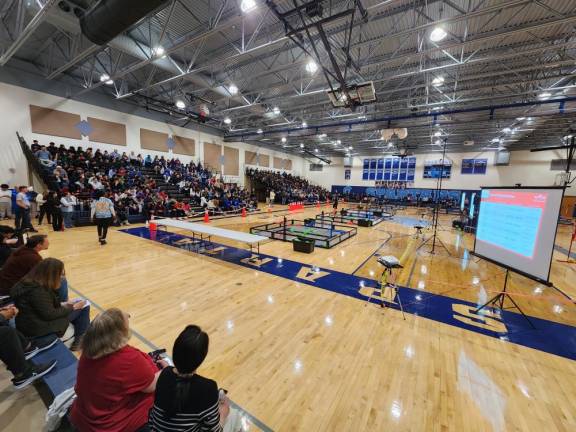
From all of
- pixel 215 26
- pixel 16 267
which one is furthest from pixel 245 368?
Result: pixel 215 26

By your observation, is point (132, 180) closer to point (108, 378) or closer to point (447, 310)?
point (108, 378)

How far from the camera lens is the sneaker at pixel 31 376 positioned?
1.83 metres

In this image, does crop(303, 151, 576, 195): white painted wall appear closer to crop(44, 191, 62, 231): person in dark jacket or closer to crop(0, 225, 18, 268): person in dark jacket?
crop(44, 191, 62, 231): person in dark jacket

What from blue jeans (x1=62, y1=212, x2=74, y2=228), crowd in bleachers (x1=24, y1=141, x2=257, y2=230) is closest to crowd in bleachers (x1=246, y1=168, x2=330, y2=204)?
crowd in bleachers (x1=24, y1=141, x2=257, y2=230)

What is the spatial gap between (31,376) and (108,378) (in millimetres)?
1376

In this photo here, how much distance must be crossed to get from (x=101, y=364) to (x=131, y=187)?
11964mm

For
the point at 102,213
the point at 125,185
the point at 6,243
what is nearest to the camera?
the point at 6,243

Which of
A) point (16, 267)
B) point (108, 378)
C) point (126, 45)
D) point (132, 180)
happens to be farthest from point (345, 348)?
point (132, 180)

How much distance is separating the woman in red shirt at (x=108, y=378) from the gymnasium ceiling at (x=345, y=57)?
562 cm

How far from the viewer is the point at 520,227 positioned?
10.3 feet

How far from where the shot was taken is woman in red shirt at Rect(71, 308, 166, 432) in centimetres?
116

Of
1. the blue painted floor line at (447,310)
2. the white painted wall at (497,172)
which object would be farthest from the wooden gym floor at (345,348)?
the white painted wall at (497,172)

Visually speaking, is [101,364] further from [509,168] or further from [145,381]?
[509,168]

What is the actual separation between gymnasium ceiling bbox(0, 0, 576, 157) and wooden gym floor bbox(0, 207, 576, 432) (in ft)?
17.0
